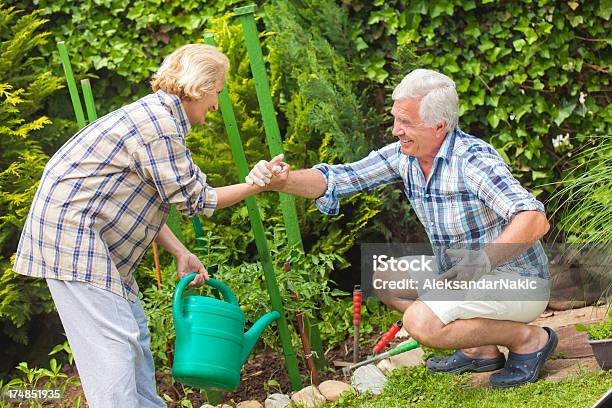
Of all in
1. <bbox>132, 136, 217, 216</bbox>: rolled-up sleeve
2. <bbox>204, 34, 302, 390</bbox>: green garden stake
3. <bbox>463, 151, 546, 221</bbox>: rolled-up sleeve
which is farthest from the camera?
Answer: <bbox>204, 34, 302, 390</bbox>: green garden stake

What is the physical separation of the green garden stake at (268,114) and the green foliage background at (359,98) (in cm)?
32

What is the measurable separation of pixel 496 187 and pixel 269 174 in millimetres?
796

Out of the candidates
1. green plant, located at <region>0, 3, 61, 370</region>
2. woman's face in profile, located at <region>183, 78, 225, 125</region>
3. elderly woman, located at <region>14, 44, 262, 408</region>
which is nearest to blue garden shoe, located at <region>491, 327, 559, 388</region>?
elderly woman, located at <region>14, 44, 262, 408</region>

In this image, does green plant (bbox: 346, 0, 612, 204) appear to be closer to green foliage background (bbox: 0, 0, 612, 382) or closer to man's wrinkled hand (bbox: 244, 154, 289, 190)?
green foliage background (bbox: 0, 0, 612, 382)

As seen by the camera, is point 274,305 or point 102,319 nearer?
point 102,319

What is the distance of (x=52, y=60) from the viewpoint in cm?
493

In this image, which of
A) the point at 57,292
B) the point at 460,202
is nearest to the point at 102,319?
the point at 57,292

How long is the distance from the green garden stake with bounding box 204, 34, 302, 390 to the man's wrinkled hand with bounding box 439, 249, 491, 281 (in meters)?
0.69

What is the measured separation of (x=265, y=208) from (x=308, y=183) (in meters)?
0.91

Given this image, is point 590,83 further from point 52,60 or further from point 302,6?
point 52,60

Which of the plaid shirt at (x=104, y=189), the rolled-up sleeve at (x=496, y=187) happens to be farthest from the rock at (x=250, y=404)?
the rolled-up sleeve at (x=496, y=187)

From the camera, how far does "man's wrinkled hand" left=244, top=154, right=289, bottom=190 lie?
3080 millimetres

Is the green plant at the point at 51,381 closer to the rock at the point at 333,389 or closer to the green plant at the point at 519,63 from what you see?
the rock at the point at 333,389

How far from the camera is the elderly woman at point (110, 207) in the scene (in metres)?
2.74
